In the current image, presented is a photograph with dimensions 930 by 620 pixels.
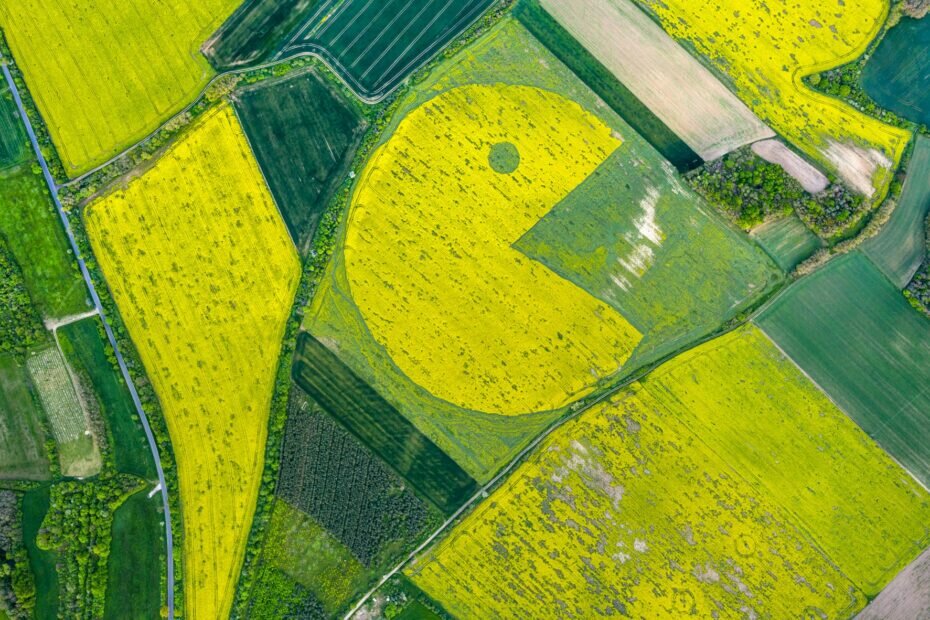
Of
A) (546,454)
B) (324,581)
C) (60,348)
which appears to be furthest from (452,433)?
(60,348)

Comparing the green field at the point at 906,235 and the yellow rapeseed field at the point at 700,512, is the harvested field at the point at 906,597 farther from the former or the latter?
the green field at the point at 906,235

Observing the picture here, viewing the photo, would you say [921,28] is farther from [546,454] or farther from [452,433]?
[452,433]

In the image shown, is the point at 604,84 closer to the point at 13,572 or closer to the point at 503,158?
the point at 503,158

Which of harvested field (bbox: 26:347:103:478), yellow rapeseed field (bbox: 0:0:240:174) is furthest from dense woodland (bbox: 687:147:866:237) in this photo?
harvested field (bbox: 26:347:103:478)

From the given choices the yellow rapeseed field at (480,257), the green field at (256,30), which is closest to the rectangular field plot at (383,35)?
the green field at (256,30)

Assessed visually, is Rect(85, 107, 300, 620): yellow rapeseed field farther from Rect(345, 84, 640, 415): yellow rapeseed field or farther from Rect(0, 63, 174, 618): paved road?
Rect(345, 84, 640, 415): yellow rapeseed field

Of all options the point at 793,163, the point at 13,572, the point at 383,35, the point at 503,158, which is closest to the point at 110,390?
the point at 13,572

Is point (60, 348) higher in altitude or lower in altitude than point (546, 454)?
higher
